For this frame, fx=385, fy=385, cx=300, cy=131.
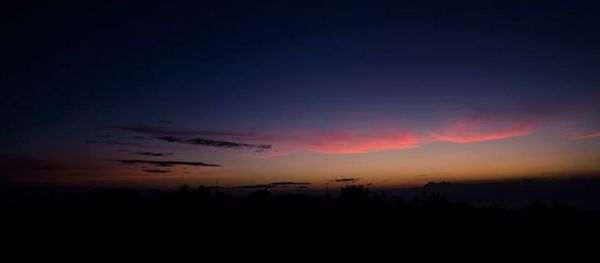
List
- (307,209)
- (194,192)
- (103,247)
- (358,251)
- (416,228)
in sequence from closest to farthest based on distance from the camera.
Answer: (103,247) < (358,251) < (416,228) < (307,209) < (194,192)

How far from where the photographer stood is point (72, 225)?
2080cm

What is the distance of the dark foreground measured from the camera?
62.0 feet

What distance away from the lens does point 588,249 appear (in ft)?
65.1

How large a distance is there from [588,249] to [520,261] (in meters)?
5.06

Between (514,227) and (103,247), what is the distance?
24.4m

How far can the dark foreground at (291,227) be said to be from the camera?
18.9m

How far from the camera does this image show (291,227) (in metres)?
21.9

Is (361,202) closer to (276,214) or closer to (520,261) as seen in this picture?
(276,214)

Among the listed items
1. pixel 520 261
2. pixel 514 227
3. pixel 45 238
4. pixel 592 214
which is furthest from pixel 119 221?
pixel 592 214

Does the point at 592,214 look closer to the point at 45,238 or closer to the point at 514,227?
the point at 514,227

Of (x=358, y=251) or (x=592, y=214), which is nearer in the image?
(x=358, y=251)

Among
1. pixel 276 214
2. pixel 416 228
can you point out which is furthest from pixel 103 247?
pixel 416 228

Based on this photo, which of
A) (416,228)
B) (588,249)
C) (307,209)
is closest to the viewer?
(588,249)

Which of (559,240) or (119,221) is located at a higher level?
(119,221)
